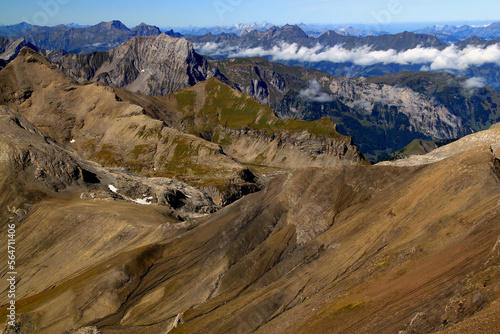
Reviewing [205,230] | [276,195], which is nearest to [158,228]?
[205,230]

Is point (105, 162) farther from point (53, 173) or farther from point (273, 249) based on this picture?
point (273, 249)

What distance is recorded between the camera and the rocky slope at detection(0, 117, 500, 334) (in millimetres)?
39594

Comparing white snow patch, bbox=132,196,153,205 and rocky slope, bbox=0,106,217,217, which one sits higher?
rocky slope, bbox=0,106,217,217

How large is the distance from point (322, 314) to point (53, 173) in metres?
85.3

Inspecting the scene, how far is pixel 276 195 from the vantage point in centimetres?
7481

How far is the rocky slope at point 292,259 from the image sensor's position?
39.6 metres

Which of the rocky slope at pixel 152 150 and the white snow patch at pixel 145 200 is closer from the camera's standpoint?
the white snow patch at pixel 145 200

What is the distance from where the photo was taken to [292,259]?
198 feet

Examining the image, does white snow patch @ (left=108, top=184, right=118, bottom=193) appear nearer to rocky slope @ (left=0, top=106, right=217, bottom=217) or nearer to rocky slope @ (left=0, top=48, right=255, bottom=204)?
rocky slope @ (left=0, top=106, right=217, bottom=217)

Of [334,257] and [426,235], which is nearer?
[426,235]

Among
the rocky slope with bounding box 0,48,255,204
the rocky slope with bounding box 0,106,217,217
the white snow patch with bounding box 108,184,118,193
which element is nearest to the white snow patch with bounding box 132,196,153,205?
the rocky slope with bounding box 0,106,217,217

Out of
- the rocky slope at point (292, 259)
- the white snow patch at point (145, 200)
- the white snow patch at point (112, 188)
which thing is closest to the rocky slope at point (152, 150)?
the white snow patch at point (145, 200)

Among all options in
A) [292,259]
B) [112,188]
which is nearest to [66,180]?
[112,188]

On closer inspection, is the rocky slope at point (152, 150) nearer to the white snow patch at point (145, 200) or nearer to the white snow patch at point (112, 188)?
the white snow patch at point (145, 200)
